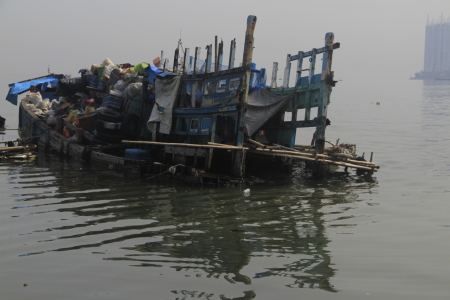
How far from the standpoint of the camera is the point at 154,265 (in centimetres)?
666

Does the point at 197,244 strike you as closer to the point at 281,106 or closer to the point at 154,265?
the point at 154,265

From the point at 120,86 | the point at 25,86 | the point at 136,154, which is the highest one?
the point at 25,86

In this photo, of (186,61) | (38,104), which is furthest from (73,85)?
(186,61)

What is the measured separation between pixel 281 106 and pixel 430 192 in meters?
4.28

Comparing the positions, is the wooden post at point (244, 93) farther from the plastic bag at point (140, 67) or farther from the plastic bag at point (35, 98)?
the plastic bag at point (35, 98)

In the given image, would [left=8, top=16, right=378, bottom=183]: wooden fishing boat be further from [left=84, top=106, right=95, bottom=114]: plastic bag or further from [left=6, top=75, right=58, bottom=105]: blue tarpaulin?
[left=6, top=75, right=58, bottom=105]: blue tarpaulin

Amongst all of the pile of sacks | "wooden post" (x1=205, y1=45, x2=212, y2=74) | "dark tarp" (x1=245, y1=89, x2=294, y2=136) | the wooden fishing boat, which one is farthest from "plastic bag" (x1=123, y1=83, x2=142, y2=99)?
the pile of sacks

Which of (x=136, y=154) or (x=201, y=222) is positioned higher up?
(x=136, y=154)

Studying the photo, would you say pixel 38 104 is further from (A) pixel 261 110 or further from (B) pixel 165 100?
(A) pixel 261 110

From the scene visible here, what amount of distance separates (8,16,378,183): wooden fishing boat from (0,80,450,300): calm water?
75 cm

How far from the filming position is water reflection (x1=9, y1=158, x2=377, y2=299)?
6738 mm

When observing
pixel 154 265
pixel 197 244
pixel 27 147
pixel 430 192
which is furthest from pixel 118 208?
pixel 27 147

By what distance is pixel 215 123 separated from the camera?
43.3ft

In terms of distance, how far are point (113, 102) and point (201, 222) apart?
26.1 ft
